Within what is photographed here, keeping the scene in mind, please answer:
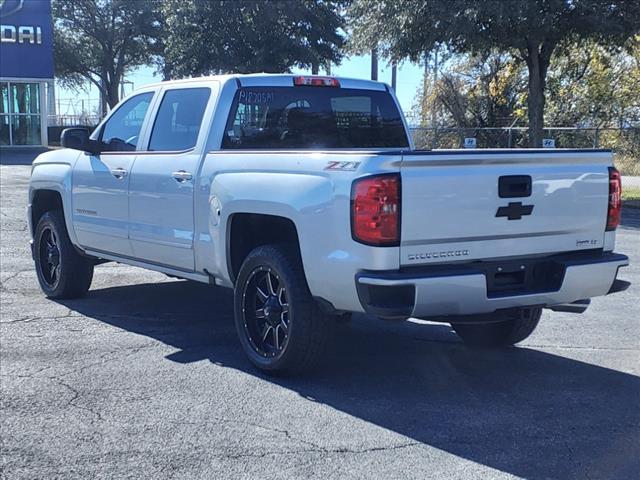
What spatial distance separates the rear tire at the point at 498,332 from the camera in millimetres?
6086

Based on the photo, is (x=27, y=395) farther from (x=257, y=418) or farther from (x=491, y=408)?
(x=491, y=408)

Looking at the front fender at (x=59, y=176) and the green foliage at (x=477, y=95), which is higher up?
the green foliage at (x=477, y=95)

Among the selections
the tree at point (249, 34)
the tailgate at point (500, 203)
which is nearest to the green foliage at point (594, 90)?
the tree at point (249, 34)

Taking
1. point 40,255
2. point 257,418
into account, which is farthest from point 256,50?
point 257,418

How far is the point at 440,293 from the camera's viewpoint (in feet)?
15.4

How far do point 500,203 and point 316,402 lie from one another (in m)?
1.69

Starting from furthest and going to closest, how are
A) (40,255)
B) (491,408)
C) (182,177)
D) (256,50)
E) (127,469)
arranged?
(256,50) → (40,255) → (182,177) → (491,408) → (127,469)

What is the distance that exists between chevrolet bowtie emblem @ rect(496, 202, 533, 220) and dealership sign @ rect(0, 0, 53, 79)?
37.7 metres

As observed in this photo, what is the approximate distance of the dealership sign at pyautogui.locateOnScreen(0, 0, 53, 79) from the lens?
38.2m

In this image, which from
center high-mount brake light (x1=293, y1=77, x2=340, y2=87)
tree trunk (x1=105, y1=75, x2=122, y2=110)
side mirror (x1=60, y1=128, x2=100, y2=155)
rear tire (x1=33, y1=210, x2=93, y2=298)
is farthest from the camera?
tree trunk (x1=105, y1=75, x2=122, y2=110)

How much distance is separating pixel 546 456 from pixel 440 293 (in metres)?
1.07

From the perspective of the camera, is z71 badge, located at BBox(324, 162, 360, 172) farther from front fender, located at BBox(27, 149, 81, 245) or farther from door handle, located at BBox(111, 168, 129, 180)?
front fender, located at BBox(27, 149, 81, 245)

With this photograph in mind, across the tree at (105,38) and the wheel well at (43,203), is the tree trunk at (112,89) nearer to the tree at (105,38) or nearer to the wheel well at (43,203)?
the tree at (105,38)

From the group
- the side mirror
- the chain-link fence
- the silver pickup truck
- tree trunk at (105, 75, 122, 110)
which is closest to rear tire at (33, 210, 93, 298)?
the silver pickup truck
